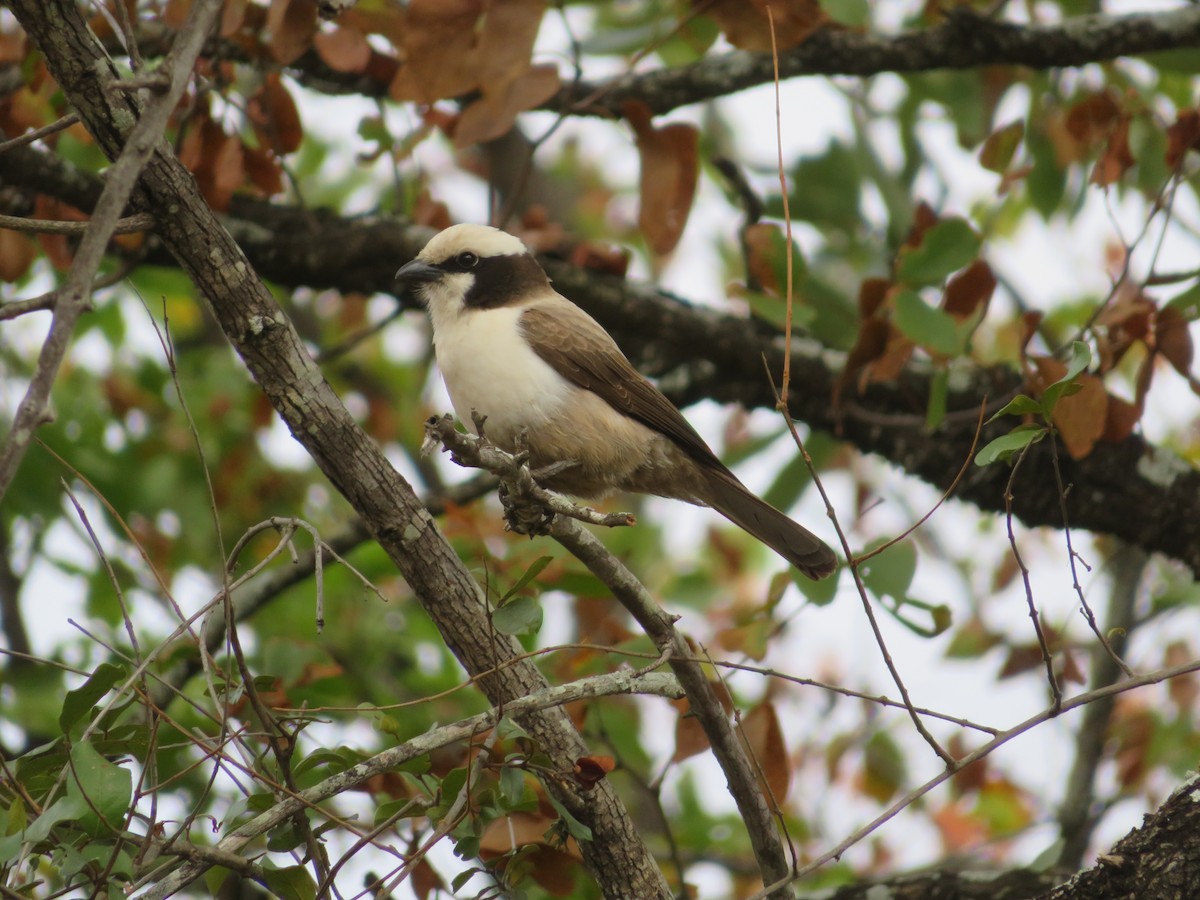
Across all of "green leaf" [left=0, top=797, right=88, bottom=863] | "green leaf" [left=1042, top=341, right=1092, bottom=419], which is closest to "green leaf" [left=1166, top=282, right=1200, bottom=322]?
"green leaf" [left=1042, top=341, right=1092, bottom=419]

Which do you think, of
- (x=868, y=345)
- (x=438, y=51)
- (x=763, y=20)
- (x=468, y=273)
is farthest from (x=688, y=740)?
(x=763, y=20)

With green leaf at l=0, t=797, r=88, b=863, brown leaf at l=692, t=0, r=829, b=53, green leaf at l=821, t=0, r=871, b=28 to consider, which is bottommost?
green leaf at l=0, t=797, r=88, b=863

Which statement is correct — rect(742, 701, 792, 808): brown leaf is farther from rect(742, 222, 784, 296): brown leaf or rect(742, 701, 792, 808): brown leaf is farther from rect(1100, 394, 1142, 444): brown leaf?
rect(742, 222, 784, 296): brown leaf

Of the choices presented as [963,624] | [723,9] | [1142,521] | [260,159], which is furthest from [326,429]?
[963,624]

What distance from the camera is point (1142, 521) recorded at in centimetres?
532

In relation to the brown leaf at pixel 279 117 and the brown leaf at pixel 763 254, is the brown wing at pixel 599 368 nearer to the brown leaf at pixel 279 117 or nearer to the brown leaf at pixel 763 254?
the brown leaf at pixel 763 254

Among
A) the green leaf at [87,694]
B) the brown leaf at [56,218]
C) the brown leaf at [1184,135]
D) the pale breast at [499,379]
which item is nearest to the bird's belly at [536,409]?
the pale breast at [499,379]

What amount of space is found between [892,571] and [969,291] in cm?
130

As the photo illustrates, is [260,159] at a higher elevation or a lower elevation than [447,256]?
higher

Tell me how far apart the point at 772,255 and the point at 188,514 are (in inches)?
141

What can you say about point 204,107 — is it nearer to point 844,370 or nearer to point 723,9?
point 723,9

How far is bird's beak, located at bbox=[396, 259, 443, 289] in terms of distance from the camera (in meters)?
4.98

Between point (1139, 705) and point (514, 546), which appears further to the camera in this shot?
point (1139, 705)

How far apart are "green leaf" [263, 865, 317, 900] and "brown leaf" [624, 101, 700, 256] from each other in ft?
9.34
